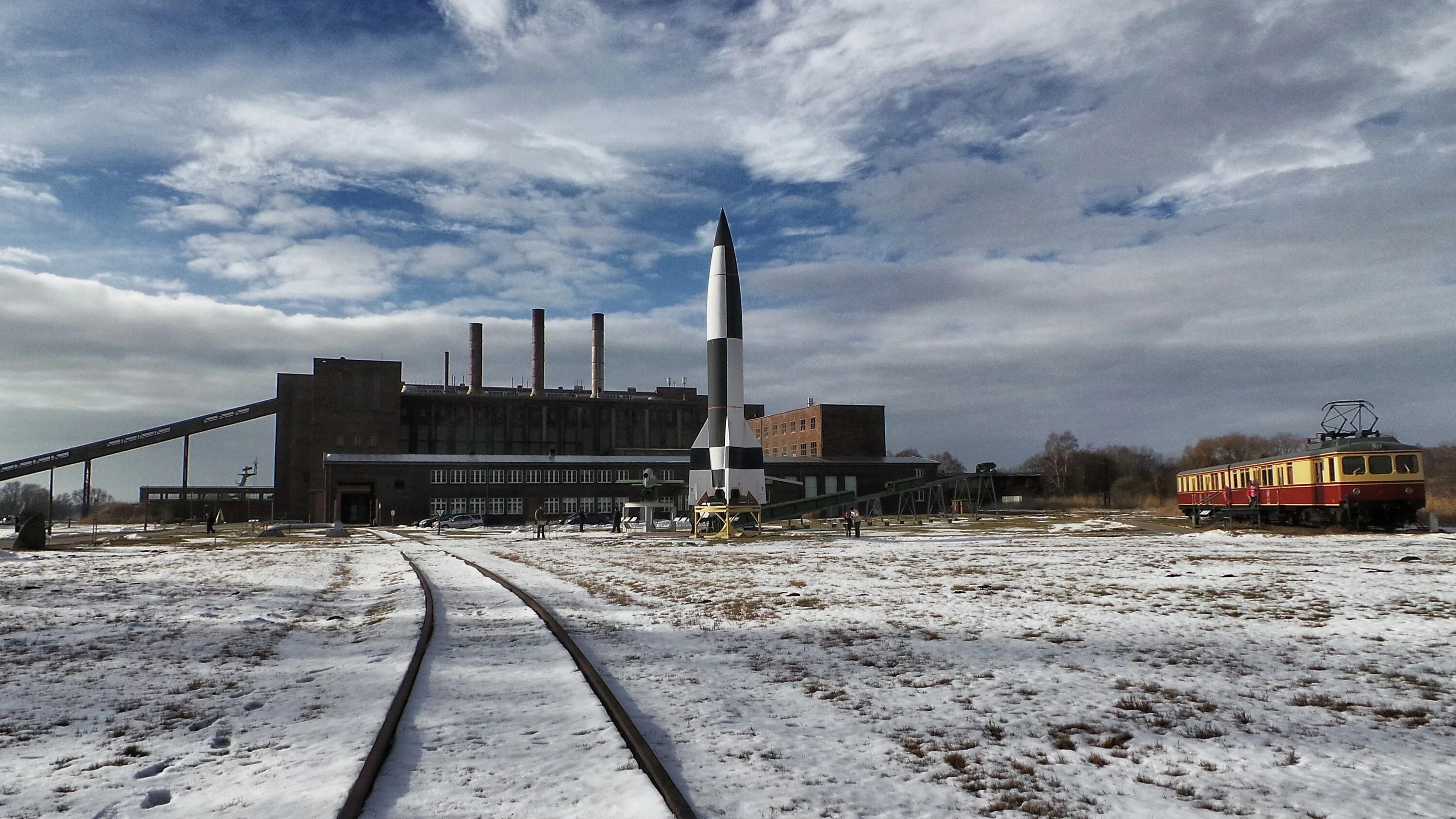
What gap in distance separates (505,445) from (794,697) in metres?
91.0

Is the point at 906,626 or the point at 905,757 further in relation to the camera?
the point at 906,626

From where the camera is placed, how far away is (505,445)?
9588cm

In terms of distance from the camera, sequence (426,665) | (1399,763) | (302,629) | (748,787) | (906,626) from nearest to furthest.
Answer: (748,787) < (1399,763) < (426,665) < (906,626) < (302,629)

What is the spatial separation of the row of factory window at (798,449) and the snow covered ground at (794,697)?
257ft

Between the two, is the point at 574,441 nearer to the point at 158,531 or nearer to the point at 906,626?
the point at 158,531

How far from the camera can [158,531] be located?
64.8m

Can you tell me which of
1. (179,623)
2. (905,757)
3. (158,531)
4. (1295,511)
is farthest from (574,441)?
(905,757)

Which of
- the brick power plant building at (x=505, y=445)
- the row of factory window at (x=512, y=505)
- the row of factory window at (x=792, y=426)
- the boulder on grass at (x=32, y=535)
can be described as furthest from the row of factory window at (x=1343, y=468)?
the row of factory window at (x=792, y=426)

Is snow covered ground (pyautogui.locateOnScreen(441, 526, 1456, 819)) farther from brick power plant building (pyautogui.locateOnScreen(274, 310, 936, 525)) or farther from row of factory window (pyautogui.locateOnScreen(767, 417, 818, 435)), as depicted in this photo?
row of factory window (pyautogui.locateOnScreen(767, 417, 818, 435))

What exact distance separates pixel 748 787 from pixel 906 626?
278 inches

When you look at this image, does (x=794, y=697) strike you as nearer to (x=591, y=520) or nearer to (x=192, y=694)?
(x=192, y=694)

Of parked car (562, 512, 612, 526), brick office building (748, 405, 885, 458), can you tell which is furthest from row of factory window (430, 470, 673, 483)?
brick office building (748, 405, 885, 458)

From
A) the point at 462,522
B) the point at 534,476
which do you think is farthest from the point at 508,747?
the point at 534,476

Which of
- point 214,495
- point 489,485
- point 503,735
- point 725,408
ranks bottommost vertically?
point 503,735
